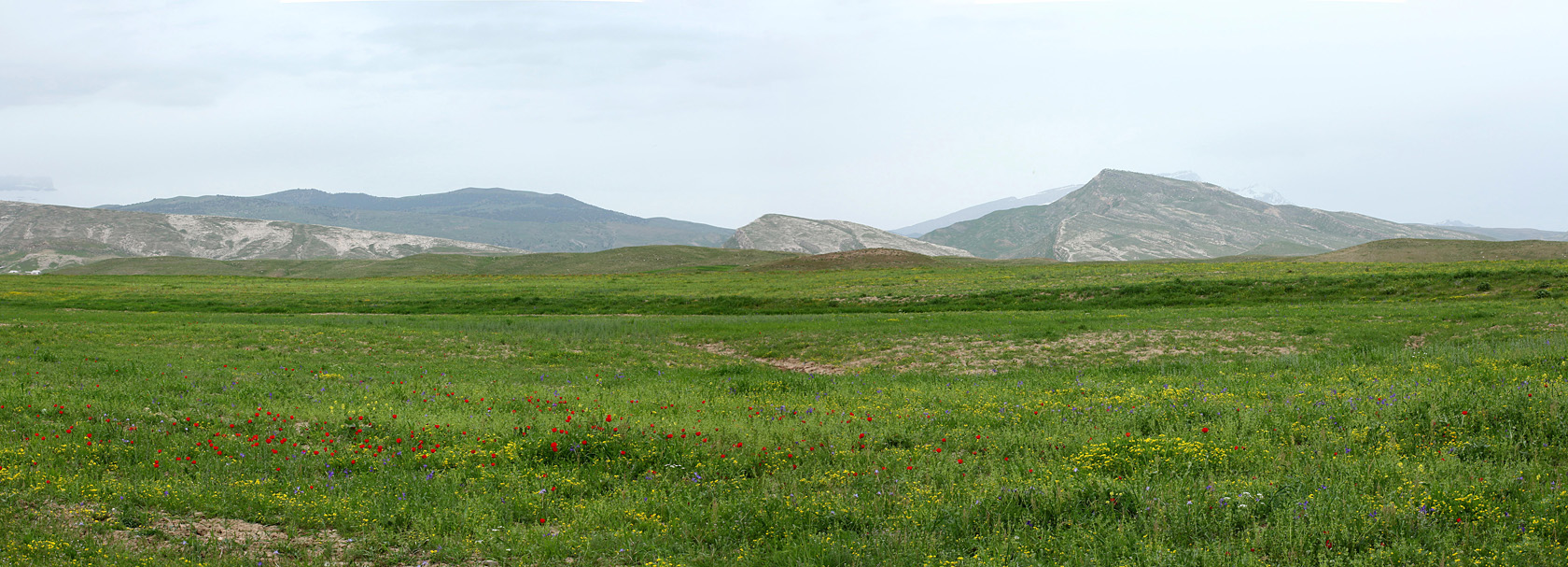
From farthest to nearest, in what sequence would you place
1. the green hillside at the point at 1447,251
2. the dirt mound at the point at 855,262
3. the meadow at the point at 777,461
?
the dirt mound at the point at 855,262 < the green hillside at the point at 1447,251 < the meadow at the point at 777,461

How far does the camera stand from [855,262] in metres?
119

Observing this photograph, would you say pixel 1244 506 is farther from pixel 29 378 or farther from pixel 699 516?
pixel 29 378

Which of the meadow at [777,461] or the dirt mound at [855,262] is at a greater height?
the dirt mound at [855,262]

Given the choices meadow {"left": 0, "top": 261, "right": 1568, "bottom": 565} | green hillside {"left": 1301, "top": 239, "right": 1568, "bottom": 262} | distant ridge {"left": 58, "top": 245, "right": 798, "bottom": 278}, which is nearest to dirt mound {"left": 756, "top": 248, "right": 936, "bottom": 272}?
distant ridge {"left": 58, "top": 245, "right": 798, "bottom": 278}

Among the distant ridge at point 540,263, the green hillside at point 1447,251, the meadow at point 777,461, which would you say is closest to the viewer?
the meadow at point 777,461

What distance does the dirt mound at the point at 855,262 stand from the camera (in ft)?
376

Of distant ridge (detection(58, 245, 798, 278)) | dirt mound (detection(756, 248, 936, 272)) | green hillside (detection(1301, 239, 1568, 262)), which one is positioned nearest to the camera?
green hillside (detection(1301, 239, 1568, 262))

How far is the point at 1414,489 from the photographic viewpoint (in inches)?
335

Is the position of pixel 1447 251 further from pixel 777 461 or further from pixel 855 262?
pixel 777 461

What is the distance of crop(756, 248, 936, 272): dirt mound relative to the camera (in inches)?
4511

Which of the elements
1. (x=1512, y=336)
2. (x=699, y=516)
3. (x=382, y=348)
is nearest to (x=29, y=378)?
(x=382, y=348)

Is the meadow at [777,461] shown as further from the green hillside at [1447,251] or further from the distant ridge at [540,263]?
the distant ridge at [540,263]

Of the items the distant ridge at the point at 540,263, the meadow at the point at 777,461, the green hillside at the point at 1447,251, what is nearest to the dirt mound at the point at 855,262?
the distant ridge at the point at 540,263

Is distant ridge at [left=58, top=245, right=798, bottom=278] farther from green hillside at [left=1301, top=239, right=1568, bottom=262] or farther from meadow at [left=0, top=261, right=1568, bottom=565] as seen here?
meadow at [left=0, top=261, right=1568, bottom=565]
